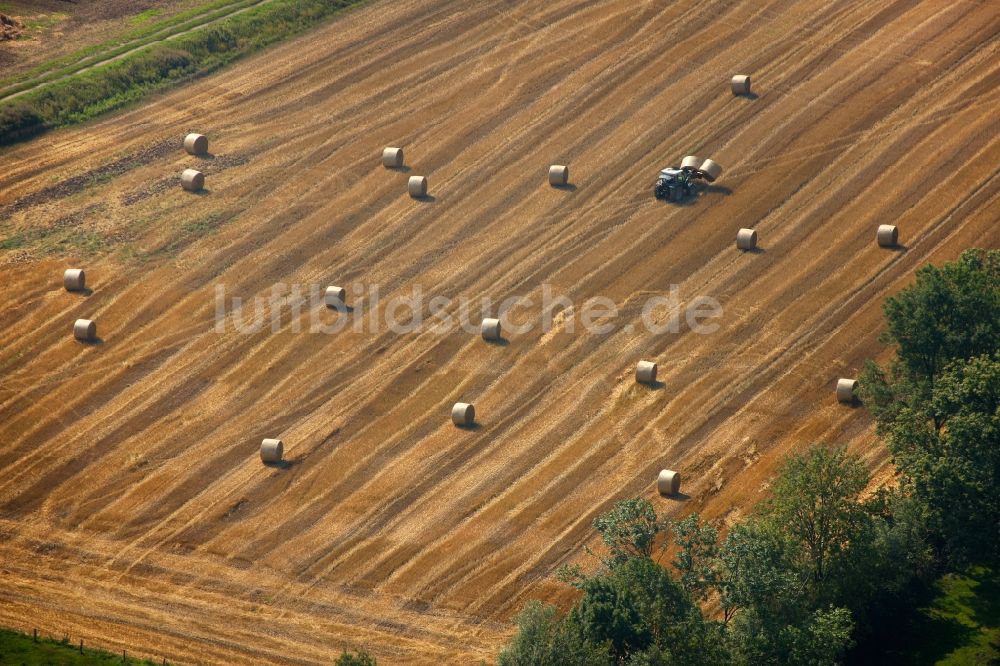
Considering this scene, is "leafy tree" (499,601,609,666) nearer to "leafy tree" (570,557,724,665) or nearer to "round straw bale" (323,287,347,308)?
"leafy tree" (570,557,724,665)

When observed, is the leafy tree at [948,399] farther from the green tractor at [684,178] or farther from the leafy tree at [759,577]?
the green tractor at [684,178]

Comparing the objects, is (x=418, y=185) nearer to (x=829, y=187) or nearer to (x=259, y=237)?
(x=259, y=237)

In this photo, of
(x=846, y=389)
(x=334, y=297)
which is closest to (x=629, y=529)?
(x=846, y=389)

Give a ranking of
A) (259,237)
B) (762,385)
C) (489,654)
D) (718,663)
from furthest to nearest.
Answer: (259,237) < (762,385) < (489,654) < (718,663)

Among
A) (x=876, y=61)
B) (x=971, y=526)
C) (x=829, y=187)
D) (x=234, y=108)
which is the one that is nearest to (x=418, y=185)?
(x=234, y=108)

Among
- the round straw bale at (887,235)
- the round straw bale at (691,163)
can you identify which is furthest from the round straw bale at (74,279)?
the round straw bale at (887,235)

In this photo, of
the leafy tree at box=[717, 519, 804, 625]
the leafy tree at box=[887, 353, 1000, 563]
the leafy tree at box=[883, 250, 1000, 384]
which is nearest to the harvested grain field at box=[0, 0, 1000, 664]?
the leafy tree at box=[883, 250, 1000, 384]

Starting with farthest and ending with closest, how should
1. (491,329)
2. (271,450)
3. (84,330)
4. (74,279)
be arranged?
1. (74,279)
2. (84,330)
3. (491,329)
4. (271,450)

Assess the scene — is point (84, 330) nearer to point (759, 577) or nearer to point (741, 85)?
point (759, 577)

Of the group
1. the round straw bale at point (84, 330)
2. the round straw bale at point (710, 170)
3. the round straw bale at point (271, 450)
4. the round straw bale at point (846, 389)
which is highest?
the round straw bale at point (710, 170)
